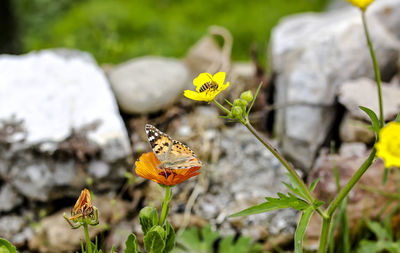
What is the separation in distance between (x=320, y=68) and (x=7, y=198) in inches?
68.9

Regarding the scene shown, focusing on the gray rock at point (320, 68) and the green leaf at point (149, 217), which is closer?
the green leaf at point (149, 217)

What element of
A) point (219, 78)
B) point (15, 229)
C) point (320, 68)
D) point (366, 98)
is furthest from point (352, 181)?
point (15, 229)

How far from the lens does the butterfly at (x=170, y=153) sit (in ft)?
3.83

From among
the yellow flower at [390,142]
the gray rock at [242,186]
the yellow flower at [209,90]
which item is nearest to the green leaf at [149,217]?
the yellow flower at [209,90]

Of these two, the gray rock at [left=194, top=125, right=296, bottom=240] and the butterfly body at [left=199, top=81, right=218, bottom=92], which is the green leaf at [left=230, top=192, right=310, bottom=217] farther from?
the gray rock at [left=194, top=125, right=296, bottom=240]

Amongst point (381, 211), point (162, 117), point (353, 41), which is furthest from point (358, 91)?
point (162, 117)

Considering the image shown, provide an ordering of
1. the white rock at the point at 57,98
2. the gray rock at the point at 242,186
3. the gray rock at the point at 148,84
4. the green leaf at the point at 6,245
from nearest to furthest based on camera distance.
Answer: the green leaf at the point at 6,245
the gray rock at the point at 242,186
the white rock at the point at 57,98
the gray rock at the point at 148,84

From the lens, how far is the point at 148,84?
2.80 meters

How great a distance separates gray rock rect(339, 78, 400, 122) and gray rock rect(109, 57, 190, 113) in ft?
3.19

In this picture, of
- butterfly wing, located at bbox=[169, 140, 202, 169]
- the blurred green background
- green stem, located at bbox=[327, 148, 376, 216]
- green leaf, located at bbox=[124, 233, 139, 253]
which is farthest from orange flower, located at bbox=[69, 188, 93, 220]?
the blurred green background

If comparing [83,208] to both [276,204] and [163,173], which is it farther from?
[276,204]

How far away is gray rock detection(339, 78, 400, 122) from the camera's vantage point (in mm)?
2311

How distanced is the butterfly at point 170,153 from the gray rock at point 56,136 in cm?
113

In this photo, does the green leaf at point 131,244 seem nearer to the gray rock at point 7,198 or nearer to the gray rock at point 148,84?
the gray rock at point 7,198
